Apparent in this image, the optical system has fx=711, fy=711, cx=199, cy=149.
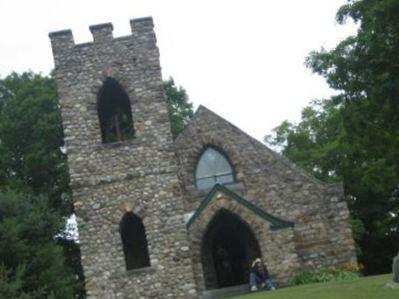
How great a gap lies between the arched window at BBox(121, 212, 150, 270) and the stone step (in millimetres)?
2232

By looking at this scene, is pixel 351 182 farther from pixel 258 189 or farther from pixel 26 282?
pixel 26 282

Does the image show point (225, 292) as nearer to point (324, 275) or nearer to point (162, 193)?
point (324, 275)

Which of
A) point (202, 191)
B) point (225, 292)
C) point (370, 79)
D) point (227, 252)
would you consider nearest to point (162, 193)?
point (202, 191)

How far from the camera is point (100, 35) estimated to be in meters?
24.1

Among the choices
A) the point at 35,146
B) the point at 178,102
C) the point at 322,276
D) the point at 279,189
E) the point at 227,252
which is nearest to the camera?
the point at 322,276

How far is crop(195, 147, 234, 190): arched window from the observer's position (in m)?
26.1

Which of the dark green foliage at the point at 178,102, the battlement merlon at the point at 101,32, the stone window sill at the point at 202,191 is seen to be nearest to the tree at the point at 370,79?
the stone window sill at the point at 202,191

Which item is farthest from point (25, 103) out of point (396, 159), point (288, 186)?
point (396, 159)

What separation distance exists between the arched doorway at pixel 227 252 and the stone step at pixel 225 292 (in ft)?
2.63

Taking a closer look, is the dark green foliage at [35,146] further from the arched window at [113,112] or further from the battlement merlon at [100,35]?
the battlement merlon at [100,35]

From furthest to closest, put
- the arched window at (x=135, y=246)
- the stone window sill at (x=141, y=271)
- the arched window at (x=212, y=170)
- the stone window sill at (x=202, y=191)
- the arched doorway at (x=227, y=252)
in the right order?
the arched window at (x=212, y=170) < the stone window sill at (x=202, y=191) < the arched doorway at (x=227, y=252) < the arched window at (x=135, y=246) < the stone window sill at (x=141, y=271)

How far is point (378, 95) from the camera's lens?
17938 millimetres

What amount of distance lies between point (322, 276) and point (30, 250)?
31.4ft

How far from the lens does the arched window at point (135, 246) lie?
24094 mm
